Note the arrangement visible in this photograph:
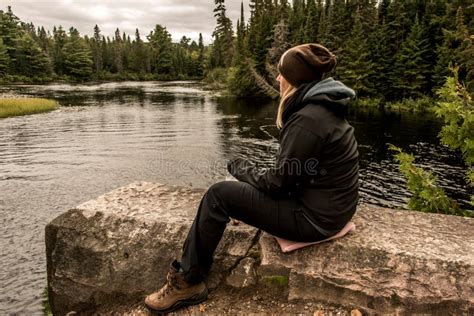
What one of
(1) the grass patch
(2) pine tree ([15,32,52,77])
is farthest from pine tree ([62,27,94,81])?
(1) the grass patch

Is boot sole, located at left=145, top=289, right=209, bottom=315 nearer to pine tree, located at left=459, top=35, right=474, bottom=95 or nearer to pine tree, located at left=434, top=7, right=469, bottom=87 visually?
pine tree, located at left=459, top=35, right=474, bottom=95

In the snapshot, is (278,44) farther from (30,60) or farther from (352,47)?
(30,60)

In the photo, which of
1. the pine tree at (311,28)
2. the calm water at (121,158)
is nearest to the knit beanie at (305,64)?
the calm water at (121,158)

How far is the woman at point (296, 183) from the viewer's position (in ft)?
8.48

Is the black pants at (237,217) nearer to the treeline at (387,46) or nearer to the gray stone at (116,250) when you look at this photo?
the gray stone at (116,250)

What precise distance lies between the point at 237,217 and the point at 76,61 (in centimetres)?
9972

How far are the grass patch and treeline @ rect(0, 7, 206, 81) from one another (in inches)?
1748

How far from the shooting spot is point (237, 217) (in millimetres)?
2934

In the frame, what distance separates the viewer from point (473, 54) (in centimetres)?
3016

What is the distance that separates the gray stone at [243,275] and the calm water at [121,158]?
471 cm

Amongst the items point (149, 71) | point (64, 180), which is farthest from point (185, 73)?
point (64, 180)

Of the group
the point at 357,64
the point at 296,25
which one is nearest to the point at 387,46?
the point at 357,64

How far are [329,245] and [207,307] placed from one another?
114 cm

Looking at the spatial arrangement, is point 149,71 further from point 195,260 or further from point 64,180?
point 195,260
